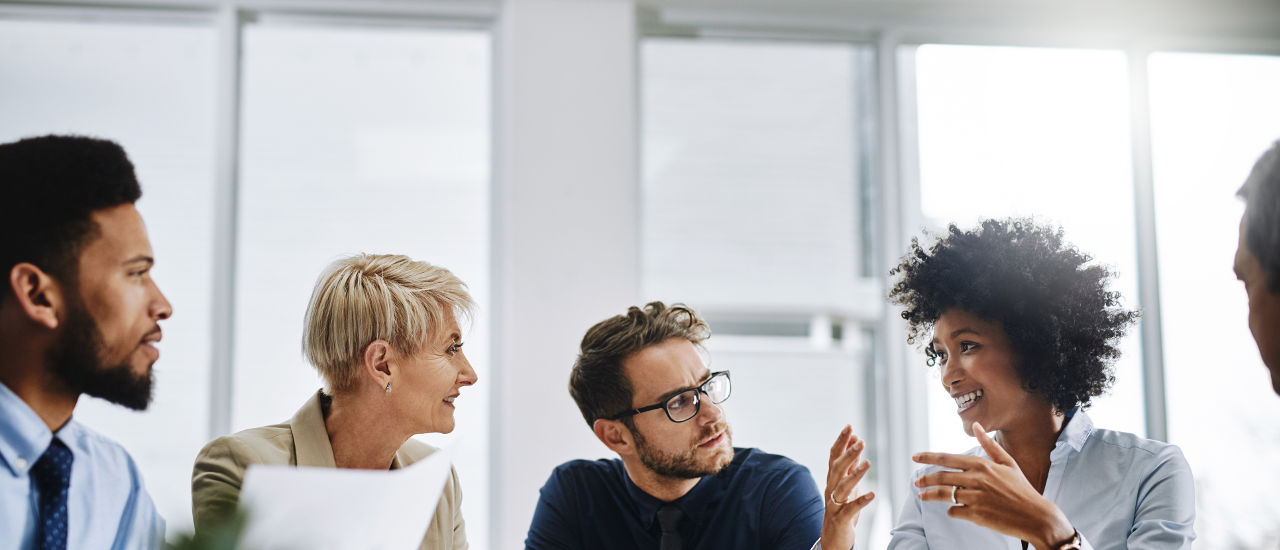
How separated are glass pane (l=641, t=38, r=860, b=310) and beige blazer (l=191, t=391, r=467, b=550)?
1390mm

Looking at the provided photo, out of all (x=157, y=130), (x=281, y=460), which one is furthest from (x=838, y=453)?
(x=157, y=130)

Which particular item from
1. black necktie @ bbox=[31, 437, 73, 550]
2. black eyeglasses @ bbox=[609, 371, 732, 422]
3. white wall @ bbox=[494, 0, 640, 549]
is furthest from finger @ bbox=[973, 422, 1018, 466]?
white wall @ bbox=[494, 0, 640, 549]

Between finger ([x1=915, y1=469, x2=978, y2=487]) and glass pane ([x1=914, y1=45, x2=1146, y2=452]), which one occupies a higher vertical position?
glass pane ([x1=914, y1=45, x2=1146, y2=452])

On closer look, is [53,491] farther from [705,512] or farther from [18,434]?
[705,512]

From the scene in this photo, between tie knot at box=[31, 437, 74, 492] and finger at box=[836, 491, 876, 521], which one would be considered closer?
tie knot at box=[31, 437, 74, 492]

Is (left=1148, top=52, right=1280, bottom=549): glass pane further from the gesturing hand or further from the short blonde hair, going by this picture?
the short blonde hair

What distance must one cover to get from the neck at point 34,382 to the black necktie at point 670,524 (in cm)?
121

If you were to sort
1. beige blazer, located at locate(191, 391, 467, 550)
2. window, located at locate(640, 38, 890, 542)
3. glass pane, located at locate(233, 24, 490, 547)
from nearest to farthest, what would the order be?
beige blazer, located at locate(191, 391, 467, 550) < glass pane, located at locate(233, 24, 490, 547) < window, located at locate(640, 38, 890, 542)

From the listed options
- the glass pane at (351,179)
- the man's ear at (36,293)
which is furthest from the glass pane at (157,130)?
the man's ear at (36,293)

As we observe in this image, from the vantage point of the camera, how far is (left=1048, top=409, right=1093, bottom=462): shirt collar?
186cm

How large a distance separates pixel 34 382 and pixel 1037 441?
5.85 feet

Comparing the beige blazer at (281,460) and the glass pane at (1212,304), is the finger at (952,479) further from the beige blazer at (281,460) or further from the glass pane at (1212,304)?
the glass pane at (1212,304)

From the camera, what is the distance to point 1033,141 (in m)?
3.49

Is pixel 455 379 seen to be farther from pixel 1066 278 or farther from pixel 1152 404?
pixel 1152 404
